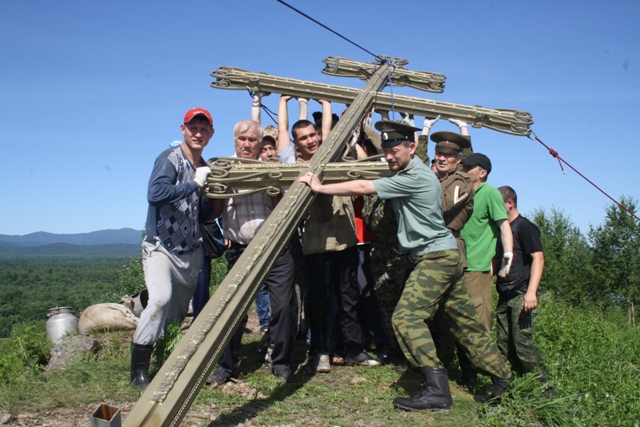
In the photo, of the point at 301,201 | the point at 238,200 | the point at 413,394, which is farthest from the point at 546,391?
the point at 238,200

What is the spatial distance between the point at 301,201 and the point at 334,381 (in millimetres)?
1690

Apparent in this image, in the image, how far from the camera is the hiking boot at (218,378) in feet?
15.1

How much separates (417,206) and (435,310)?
0.80 metres

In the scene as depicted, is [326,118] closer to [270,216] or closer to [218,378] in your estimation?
[270,216]

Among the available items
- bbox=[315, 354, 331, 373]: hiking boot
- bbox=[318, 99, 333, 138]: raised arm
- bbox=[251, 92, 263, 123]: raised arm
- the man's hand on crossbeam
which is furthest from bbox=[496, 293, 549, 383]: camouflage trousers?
bbox=[251, 92, 263, 123]: raised arm

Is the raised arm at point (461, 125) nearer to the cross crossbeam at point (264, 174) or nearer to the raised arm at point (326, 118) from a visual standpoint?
the raised arm at point (326, 118)

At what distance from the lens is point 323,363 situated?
516 cm

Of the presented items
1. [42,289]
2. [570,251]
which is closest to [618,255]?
Result: [570,251]

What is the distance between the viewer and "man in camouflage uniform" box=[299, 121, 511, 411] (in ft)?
13.5

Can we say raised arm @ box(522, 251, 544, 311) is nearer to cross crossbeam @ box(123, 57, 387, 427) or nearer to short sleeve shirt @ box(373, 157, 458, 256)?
short sleeve shirt @ box(373, 157, 458, 256)

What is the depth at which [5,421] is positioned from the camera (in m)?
3.56

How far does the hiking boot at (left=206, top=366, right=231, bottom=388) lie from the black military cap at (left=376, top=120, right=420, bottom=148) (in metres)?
2.28

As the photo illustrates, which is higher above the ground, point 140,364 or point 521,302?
point 521,302

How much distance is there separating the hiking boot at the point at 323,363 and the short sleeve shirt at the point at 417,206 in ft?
4.68
